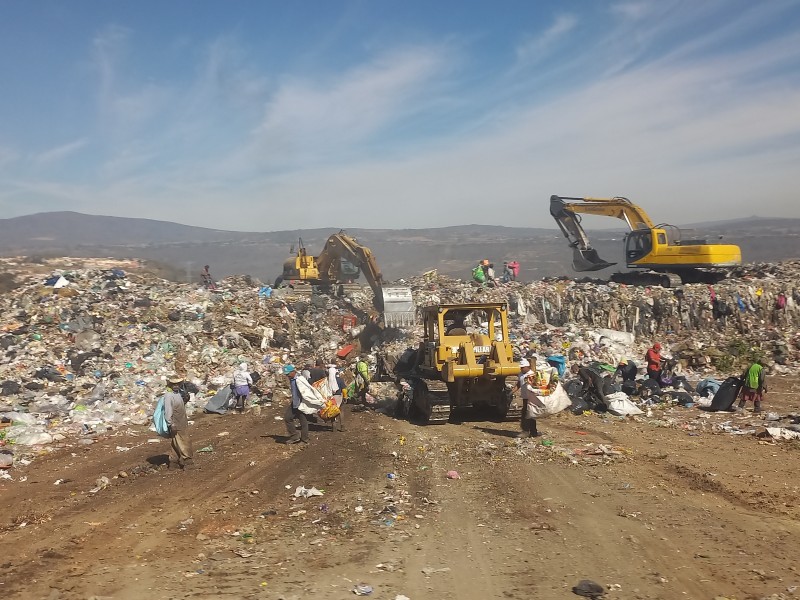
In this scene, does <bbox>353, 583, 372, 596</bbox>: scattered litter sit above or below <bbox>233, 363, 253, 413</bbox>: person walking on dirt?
above

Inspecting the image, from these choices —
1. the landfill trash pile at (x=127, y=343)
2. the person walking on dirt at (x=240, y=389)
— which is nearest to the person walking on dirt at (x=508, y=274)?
the landfill trash pile at (x=127, y=343)

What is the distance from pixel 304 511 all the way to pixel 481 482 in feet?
6.46

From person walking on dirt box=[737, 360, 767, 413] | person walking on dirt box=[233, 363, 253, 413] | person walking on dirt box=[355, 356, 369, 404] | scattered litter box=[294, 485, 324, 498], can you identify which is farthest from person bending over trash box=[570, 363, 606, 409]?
scattered litter box=[294, 485, 324, 498]

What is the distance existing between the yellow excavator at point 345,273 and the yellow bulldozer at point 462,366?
6.60 meters

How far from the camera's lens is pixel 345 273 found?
73.0ft

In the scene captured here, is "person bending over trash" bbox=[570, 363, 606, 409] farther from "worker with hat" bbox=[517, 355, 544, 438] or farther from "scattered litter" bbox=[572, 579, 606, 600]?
"scattered litter" bbox=[572, 579, 606, 600]

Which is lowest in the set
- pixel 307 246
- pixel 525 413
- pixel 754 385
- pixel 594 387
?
pixel 594 387

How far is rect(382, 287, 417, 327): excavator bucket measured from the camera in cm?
1772

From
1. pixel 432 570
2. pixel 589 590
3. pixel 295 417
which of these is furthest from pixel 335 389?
pixel 589 590

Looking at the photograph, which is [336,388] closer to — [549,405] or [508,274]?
[549,405]

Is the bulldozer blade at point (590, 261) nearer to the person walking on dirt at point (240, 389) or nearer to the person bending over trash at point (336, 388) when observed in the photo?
the person walking on dirt at point (240, 389)

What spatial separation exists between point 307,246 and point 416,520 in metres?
69.7

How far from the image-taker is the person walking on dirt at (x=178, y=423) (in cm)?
766

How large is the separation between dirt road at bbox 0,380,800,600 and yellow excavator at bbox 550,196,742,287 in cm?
1162
